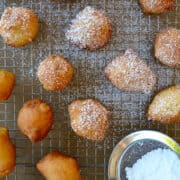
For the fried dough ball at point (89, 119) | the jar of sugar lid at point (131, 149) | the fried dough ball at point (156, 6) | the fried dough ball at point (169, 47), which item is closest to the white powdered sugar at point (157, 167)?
the jar of sugar lid at point (131, 149)

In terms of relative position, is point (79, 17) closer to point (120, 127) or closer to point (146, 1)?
point (146, 1)

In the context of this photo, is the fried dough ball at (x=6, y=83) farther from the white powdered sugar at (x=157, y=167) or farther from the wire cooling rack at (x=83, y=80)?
the white powdered sugar at (x=157, y=167)

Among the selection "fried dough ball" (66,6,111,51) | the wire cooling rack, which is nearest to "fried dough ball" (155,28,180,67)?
the wire cooling rack

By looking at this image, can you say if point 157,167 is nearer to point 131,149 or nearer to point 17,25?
point 131,149

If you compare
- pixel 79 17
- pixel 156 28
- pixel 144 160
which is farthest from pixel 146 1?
pixel 144 160

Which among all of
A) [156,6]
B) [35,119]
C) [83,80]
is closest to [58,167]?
[35,119]

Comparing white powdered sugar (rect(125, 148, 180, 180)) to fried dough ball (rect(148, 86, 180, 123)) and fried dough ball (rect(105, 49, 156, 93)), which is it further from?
fried dough ball (rect(105, 49, 156, 93))
